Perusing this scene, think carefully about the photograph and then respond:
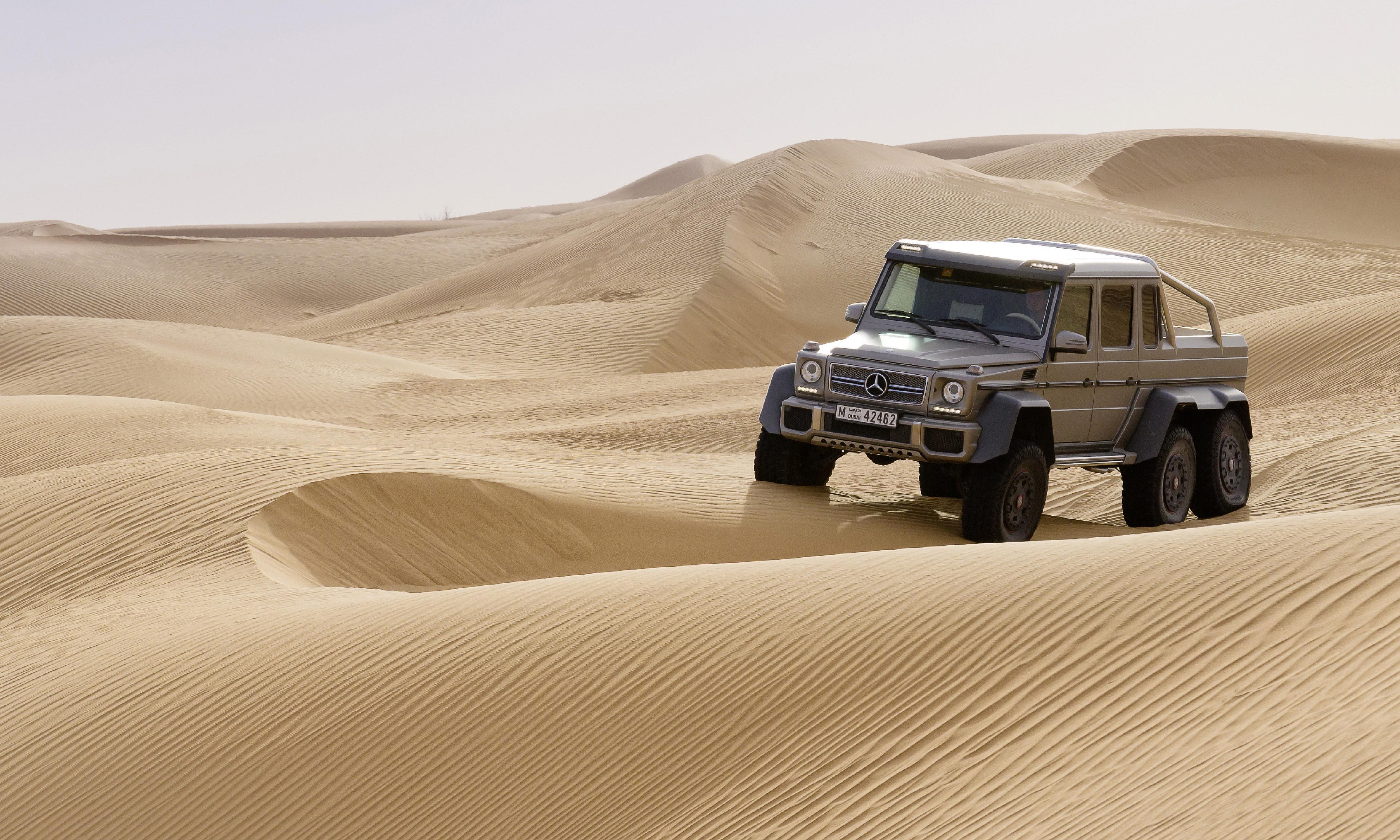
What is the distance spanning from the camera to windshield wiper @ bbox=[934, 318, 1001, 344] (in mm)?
11125

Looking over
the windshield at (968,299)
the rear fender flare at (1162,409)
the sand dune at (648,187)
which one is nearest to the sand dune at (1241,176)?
the rear fender flare at (1162,409)

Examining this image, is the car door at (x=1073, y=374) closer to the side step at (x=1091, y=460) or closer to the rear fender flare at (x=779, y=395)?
the side step at (x=1091, y=460)

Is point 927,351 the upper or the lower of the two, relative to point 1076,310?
lower

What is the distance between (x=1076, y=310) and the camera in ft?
37.0

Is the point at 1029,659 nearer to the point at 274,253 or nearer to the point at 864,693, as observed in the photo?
the point at 864,693

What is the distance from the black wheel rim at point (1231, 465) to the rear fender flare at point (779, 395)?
3.71m

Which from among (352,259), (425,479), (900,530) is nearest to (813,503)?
(900,530)

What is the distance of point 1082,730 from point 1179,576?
1548mm

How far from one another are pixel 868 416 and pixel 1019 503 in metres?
1.31

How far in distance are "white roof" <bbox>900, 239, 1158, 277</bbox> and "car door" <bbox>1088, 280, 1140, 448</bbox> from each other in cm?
13

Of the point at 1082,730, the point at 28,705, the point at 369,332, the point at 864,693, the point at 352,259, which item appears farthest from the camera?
the point at 352,259

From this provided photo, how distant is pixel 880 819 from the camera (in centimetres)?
561

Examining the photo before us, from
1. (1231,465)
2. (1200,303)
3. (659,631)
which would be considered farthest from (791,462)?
(659,631)

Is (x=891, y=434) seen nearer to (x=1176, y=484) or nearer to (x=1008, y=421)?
(x=1008, y=421)
